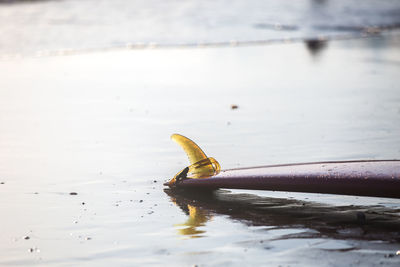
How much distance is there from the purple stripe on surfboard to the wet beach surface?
0.14 m

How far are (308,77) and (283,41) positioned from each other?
6742 millimetres

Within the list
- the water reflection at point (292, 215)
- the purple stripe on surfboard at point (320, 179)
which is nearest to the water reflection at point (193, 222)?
the water reflection at point (292, 215)

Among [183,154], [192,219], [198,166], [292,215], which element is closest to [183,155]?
[183,154]

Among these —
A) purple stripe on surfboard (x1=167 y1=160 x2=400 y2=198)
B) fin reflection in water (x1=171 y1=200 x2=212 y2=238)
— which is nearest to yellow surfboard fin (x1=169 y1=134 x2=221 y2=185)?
purple stripe on surfboard (x1=167 y1=160 x2=400 y2=198)

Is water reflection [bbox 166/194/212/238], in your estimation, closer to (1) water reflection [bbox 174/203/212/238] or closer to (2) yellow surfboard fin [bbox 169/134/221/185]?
(1) water reflection [bbox 174/203/212/238]

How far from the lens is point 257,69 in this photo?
550 inches

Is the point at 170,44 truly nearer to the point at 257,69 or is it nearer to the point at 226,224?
the point at 257,69

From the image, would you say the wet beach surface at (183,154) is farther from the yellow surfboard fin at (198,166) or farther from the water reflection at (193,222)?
the yellow surfboard fin at (198,166)

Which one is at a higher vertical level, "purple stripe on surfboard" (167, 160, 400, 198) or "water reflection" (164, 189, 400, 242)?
"purple stripe on surfboard" (167, 160, 400, 198)

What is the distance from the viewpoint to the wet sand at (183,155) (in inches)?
195

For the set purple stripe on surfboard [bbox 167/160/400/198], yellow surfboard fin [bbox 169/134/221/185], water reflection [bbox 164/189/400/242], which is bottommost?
water reflection [bbox 164/189/400/242]

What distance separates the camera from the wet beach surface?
4949 millimetres

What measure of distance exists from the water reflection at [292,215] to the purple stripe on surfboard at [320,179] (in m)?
0.12

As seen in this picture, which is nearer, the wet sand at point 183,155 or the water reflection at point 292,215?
the wet sand at point 183,155
